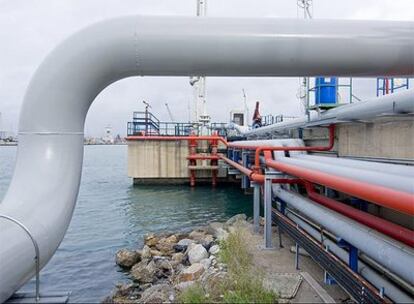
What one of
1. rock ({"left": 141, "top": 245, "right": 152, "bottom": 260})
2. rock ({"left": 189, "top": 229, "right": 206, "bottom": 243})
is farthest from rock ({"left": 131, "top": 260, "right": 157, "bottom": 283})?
rock ({"left": 189, "top": 229, "right": 206, "bottom": 243})

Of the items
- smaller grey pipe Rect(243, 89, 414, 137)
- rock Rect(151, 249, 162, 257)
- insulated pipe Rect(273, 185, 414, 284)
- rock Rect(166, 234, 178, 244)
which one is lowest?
rock Rect(151, 249, 162, 257)

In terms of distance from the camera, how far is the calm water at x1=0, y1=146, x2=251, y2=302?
7992mm

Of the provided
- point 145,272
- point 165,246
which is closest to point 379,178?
point 145,272

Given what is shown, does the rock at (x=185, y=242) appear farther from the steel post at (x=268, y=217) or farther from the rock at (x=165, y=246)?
the steel post at (x=268, y=217)

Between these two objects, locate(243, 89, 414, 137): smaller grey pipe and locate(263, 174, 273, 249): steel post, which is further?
locate(263, 174, 273, 249): steel post

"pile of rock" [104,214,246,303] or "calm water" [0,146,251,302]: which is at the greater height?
"pile of rock" [104,214,246,303]

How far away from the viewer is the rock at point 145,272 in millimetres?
7523

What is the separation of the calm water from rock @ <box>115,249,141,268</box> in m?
0.24

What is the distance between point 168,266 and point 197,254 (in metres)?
0.67

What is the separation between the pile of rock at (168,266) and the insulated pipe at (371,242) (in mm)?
1690

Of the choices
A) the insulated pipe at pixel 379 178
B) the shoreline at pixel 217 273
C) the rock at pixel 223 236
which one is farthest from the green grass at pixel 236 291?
the rock at pixel 223 236

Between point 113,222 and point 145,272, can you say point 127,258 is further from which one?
point 113,222

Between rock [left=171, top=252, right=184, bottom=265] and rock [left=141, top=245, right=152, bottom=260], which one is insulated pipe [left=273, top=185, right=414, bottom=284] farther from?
rock [left=141, top=245, right=152, bottom=260]

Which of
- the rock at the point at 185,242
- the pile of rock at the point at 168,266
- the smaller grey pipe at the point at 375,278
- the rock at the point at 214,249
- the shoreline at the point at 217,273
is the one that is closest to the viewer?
the smaller grey pipe at the point at 375,278
